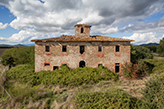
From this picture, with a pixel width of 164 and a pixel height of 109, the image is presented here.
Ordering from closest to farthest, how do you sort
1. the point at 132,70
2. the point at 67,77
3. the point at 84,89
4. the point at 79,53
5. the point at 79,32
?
the point at 84,89
the point at 67,77
the point at 132,70
the point at 79,53
the point at 79,32

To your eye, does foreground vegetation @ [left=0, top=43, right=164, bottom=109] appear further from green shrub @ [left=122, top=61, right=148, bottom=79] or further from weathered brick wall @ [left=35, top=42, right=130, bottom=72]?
weathered brick wall @ [left=35, top=42, right=130, bottom=72]

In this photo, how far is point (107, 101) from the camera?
21.4ft

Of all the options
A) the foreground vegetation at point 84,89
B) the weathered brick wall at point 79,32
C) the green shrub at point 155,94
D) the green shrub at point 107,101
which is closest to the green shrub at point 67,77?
the foreground vegetation at point 84,89

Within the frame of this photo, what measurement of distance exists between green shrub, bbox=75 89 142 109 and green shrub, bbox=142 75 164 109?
2.83 feet

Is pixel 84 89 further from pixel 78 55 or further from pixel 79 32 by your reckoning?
pixel 79 32

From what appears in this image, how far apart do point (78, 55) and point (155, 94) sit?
9929 millimetres

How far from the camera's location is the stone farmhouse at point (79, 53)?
541 inches

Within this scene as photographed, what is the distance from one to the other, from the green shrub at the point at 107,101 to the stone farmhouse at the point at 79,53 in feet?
23.5

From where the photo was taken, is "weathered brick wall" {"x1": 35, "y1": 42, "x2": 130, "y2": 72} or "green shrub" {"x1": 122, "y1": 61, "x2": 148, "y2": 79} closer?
"green shrub" {"x1": 122, "y1": 61, "x2": 148, "y2": 79}

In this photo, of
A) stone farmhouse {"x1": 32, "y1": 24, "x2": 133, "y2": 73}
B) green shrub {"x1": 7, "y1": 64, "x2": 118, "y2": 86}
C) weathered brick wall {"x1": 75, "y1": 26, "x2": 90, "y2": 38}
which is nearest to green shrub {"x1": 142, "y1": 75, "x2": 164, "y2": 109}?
green shrub {"x1": 7, "y1": 64, "x2": 118, "y2": 86}

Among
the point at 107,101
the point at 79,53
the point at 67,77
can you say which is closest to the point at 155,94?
the point at 107,101

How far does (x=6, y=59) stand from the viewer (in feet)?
58.5

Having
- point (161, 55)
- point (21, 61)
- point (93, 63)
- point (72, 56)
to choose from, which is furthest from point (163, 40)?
point (21, 61)

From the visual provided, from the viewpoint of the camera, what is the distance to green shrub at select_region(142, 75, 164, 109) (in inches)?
220
